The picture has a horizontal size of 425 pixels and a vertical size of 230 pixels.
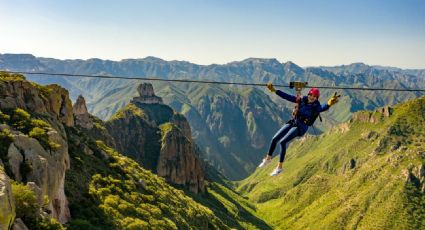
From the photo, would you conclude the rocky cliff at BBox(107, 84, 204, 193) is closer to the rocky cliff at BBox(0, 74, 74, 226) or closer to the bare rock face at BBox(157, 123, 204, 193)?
the bare rock face at BBox(157, 123, 204, 193)

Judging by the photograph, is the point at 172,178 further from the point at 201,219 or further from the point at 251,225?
the point at 201,219

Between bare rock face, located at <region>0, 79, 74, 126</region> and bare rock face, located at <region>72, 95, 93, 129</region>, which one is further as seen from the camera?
bare rock face, located at <region>72, 95, 93, 129</region>

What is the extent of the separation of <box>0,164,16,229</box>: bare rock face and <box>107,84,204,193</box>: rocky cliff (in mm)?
130019

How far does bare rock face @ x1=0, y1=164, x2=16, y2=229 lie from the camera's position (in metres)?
21.0

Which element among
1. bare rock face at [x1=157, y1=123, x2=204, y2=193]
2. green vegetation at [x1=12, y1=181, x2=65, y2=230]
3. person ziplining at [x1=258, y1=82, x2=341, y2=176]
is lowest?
bare rock face at [x1=157, y1=123, x2=204, y2=193]

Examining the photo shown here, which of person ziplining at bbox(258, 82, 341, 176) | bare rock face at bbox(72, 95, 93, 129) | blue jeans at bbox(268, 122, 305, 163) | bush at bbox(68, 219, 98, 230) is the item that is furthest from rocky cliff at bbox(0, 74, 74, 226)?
bare rock face at bbox(72, 95, 93, 129)

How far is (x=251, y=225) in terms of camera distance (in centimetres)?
16425

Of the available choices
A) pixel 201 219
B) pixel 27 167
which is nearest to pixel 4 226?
pixel 27 167

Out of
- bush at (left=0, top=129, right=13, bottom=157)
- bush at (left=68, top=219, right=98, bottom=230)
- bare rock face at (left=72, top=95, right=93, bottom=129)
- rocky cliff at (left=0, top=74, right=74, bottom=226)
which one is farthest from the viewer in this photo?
bare rock face at (left=72, top=95, right=93, bottom=129)

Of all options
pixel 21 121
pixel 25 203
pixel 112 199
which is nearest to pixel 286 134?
pixel 25 203

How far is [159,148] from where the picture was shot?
559 ft

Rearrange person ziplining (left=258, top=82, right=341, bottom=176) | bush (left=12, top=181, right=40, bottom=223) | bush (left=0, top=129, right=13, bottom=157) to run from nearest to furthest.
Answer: bush (left=12, top=181, right=40, bottom=223) < person ziplining (left=258, top=82, right=341, bottom=176) < bush (left=0, top=129, right=13, bottom=157)

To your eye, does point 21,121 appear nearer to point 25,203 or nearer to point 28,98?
point 28,98

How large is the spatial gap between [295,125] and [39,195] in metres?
18.6
